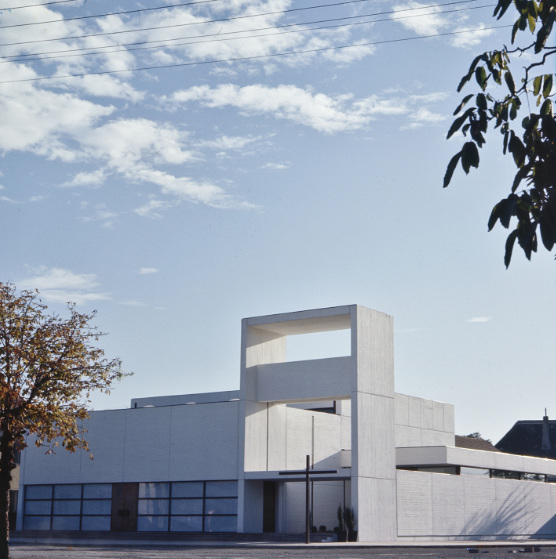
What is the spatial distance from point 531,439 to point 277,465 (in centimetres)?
4188

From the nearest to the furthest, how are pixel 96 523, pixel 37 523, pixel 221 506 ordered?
pixel 221 506
pixel 96 523
pixel 37 523

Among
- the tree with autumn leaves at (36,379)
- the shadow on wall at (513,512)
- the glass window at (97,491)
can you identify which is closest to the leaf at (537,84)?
the tree with autumn leaves at (36,379)

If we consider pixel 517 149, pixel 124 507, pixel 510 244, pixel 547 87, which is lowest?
pixel 124 507

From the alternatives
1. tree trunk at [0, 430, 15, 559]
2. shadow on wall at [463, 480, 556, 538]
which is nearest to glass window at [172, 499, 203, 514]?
shadow on wall at [463, 480, 556, 538]

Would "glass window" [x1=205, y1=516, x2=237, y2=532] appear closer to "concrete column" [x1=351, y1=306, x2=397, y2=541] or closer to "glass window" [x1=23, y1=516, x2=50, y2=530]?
"concrete column" [x1=351, y1=306, x2=397, y2=541]

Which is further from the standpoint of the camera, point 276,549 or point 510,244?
point 276,549

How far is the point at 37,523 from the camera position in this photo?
2047 inches

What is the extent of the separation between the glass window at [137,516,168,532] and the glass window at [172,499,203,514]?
89 cm

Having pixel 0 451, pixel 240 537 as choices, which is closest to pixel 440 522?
pixel 240 537

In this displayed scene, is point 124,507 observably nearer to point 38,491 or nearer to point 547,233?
point 38,491

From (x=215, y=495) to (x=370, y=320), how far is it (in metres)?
11.6

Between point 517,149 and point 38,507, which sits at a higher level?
point 517,149

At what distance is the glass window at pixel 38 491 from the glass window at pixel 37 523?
1150 mm

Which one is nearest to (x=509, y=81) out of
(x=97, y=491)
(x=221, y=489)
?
(x=221, y=489)
